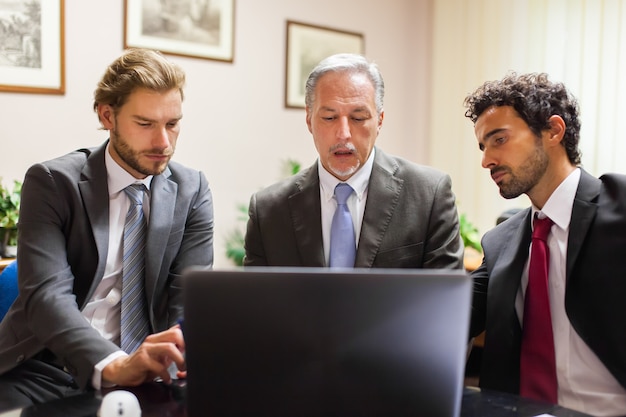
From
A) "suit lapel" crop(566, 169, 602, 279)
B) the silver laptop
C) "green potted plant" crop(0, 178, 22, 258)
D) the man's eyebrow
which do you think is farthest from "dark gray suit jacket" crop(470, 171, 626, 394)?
"green potted plant" crop(0, 178, 22, 258)

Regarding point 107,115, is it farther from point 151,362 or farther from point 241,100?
point 241,100

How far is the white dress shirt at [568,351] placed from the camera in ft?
5.84

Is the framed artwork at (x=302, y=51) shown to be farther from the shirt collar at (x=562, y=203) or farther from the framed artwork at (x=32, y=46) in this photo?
the shirt collar at (x=562, y=203)

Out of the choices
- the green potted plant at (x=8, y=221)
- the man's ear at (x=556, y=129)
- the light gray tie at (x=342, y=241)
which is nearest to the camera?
the man's ear at (x=556, y=129)

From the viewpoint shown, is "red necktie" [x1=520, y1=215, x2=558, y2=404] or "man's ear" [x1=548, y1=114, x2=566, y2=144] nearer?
"red necktie" [x1=520, y1=215, x2=558, y2=404]

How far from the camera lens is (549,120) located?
1988mm

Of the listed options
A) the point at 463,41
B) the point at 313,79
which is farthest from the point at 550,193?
the point at 463,41

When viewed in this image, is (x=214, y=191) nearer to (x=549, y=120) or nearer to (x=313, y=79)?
(x=313, y=79)

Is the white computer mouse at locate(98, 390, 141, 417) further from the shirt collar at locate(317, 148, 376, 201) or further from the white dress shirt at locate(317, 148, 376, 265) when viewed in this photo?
the shirt collar at locate(317, 148, 376, 201)

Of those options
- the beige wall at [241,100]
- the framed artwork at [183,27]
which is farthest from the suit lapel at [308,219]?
the framed artwork at [183,27]

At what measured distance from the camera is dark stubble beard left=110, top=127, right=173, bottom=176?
2080 millimetres

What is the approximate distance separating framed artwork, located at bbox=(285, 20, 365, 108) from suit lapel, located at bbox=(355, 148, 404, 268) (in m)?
2.26

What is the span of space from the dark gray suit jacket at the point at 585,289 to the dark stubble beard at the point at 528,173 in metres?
0.12

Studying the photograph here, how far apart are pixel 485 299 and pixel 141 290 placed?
1.07 m
